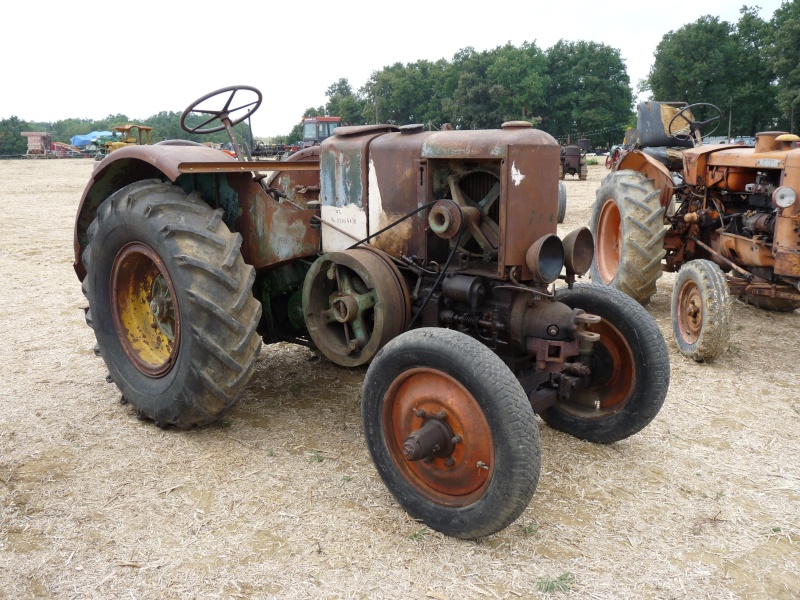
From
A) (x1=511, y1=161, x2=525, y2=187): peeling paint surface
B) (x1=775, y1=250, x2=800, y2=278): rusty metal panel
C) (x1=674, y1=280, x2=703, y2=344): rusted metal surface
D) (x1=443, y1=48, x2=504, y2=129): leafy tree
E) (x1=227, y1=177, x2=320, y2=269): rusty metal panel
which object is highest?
(x1=443, y1=48, x2=504, y2=129): leafy tree

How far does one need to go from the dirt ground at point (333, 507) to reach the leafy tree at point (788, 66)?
3824cm

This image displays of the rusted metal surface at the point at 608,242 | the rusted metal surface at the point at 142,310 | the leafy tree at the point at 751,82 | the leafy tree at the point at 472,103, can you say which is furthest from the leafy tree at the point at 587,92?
the rusted metal surface at the point at 142,310

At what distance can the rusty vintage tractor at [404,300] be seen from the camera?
259 centimetres

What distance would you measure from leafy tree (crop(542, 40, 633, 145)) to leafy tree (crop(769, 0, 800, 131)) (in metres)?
16.0

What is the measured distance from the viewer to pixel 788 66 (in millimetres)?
36750

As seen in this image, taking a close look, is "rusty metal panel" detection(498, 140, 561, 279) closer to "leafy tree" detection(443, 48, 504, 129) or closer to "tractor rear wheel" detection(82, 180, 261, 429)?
"tractor rear wheel" detection(82, 180, 261, 429)

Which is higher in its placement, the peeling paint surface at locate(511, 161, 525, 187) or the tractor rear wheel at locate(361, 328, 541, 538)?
the peeling paint surface at locate(511, 161, 525, 187)

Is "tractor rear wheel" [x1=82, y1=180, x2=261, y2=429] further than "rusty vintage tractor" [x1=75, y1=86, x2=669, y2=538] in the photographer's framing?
Yes

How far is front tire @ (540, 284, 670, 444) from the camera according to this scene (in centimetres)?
322

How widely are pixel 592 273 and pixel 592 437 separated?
375 cm

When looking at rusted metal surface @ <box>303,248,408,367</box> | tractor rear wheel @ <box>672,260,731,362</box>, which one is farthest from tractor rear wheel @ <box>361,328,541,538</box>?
tractor rear wheel @ <box>672,260,731,362</box>

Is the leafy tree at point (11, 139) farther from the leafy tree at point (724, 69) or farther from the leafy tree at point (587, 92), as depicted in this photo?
the leafy tree at point (724, 69)

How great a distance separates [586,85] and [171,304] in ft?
196

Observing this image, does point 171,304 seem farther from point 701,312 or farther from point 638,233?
point 638,233
